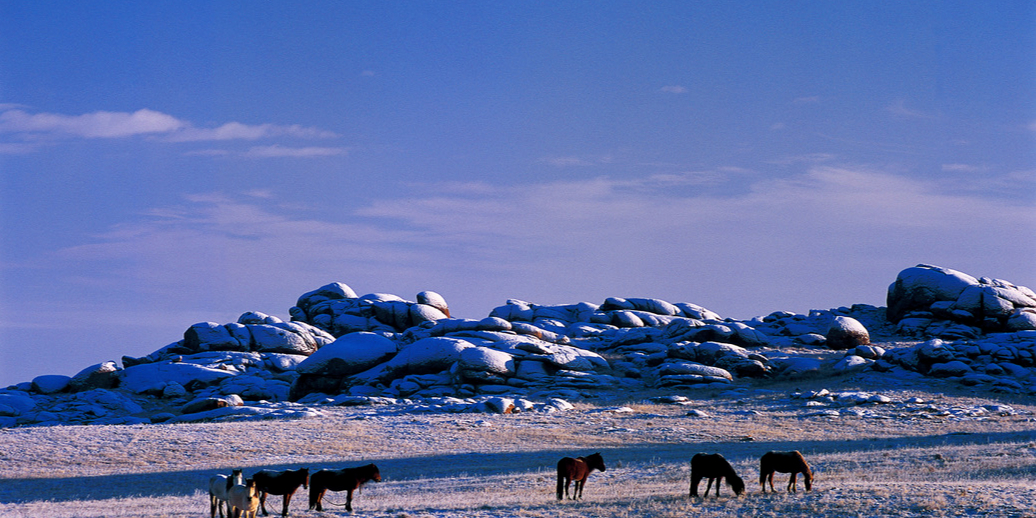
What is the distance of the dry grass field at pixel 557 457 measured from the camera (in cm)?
2033

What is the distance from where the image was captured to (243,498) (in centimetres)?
1734

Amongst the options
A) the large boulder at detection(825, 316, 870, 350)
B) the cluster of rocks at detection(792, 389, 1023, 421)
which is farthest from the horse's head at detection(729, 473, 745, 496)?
the large boulder at detection(825, 316, 870, 350)

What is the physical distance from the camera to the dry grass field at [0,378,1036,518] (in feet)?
66.7

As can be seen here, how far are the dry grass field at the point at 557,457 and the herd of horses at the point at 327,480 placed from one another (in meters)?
0.55

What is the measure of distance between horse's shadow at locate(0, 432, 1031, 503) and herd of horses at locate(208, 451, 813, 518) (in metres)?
10.1

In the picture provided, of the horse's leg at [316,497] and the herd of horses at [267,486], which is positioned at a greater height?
the herd of horses at [267,486]

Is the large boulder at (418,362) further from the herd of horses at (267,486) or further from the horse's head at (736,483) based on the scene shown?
the herd of horses at (267,486)

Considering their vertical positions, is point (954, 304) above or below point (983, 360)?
above

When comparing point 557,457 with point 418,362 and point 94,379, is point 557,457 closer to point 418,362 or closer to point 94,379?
point 418,362

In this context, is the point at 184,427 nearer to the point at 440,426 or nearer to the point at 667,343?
the point at 440,426

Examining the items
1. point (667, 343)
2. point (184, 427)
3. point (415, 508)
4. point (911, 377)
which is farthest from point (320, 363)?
point (415, 508)

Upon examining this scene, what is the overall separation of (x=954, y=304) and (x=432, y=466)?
68059 millimetres

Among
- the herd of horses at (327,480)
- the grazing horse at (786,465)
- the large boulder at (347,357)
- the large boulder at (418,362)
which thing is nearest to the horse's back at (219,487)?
the herd of horses at (327,480)

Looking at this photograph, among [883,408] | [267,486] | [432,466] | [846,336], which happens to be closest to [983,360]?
[846,336]
